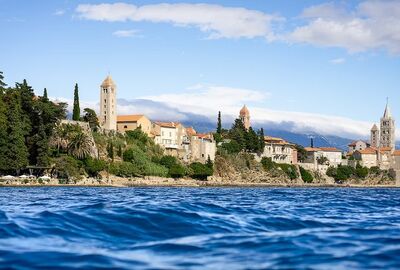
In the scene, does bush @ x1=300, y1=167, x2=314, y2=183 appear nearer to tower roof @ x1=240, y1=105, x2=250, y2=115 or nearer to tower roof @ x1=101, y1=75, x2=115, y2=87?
tower roof @ x1=240, y1=105, x2=250, y2=115

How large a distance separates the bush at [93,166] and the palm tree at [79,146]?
3.39 ft

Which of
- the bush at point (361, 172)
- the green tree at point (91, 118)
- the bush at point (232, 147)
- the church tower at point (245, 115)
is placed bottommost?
the bush at point (361, 172)

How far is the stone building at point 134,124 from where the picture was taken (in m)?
122

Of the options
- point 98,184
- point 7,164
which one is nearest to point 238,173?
point 98,184

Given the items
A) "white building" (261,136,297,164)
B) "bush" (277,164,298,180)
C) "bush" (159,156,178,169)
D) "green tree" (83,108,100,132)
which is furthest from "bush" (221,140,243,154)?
"green tree" (83,108,100,132)

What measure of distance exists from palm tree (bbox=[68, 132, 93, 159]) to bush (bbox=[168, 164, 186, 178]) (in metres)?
19.5

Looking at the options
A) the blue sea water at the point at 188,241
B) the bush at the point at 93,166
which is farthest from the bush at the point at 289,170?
the blue sea water at the point at 188,241

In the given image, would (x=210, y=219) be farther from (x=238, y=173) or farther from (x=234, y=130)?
(x=234, y=130)

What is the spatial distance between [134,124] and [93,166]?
99.8 feet

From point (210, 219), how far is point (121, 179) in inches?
3208

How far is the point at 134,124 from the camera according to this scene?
122 metres

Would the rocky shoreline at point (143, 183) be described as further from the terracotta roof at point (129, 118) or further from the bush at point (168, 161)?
the terracotta roof at point (129, 118)

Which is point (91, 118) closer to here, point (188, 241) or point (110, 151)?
point (110, 151)

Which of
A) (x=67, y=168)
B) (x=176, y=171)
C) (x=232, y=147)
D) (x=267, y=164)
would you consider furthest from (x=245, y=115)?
(x=67, y=168)
